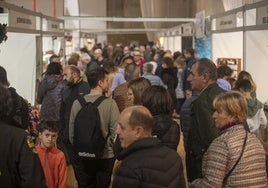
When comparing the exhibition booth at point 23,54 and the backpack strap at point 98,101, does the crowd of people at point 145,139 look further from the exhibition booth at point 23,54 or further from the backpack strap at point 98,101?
the exhibition booth at point 23,54

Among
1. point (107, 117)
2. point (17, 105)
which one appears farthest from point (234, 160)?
point (17, 105)

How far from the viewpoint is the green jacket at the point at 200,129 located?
3.17 meters

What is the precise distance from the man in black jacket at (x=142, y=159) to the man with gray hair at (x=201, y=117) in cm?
98

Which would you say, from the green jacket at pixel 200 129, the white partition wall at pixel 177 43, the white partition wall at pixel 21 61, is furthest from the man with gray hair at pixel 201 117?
the white partition wall at pixel 177 43

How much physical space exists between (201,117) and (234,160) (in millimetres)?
744

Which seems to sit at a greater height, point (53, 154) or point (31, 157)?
point (31, 157)

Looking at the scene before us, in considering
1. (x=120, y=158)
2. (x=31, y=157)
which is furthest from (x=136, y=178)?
(x=31, y=157)

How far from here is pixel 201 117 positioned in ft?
10.5

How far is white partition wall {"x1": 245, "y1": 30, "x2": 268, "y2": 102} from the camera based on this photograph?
5.32 m

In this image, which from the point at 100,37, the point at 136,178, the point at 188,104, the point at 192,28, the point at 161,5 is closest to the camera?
the point at 136,178

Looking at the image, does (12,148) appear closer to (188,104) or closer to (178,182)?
(178,182)

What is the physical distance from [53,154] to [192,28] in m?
7.84

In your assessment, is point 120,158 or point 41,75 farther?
point 41,75

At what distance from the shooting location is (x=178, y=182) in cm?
217
